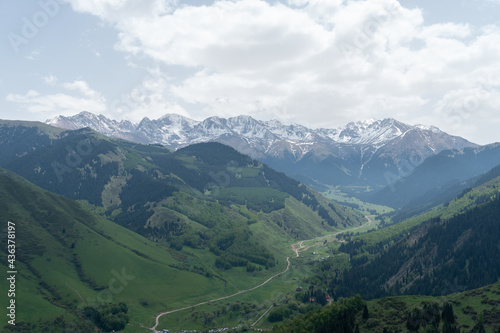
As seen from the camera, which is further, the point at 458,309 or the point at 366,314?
the point at 366,314

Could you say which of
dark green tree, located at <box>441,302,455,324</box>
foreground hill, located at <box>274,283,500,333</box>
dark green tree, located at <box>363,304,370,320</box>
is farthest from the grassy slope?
dark green tree, located at <box>441,302,455,324</box>

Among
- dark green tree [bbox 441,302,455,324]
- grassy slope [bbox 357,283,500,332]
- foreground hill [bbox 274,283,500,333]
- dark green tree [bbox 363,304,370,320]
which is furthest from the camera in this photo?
dark green tree [bbox 363,304,370,320]

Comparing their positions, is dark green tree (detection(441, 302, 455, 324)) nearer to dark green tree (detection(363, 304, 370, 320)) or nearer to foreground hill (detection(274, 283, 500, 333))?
foreground hill (detection(274, 283, 500, 333))

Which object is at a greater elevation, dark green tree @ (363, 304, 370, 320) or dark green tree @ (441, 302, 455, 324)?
dark green tree @ (441, 302, 455, 324)

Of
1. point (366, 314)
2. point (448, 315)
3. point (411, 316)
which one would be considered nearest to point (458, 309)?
point (448, 315)

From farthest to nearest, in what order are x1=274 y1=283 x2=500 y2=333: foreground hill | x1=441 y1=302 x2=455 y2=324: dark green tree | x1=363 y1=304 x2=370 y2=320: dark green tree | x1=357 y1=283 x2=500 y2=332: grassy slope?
1. x1=363 y1=304 x2=370 y2=320: dark green tree
2. x1=357 y1=283 x2=500 y2=332: grassy slope
3. x1=441 y1=302 x2=455 y2=324: dark green tree
4. x1=274 y1=283 x2=500 y2=333: foreground hill

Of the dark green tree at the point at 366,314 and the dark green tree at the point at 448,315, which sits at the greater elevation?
the dark green tree at the point at 448,315

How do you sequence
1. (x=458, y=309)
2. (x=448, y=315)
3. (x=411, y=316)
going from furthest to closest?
(x=458, y=309)
(x=411, y=316)
(x=448, y=315)

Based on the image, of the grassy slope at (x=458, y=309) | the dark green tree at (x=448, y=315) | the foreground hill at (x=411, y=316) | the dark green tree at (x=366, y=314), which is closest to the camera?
the foreground hill at (x=411, y=316)

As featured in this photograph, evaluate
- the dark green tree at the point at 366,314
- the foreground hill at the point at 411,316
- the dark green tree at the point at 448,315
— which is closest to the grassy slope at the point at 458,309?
the foreground hill at the point at 411,316

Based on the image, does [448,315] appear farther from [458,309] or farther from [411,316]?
[458,309]

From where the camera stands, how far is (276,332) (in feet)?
538

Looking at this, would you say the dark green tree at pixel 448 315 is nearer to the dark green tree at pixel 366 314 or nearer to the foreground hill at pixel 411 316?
the foreground hill at pixel 411 316

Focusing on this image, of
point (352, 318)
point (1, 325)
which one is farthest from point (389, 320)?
point (1, 325)
